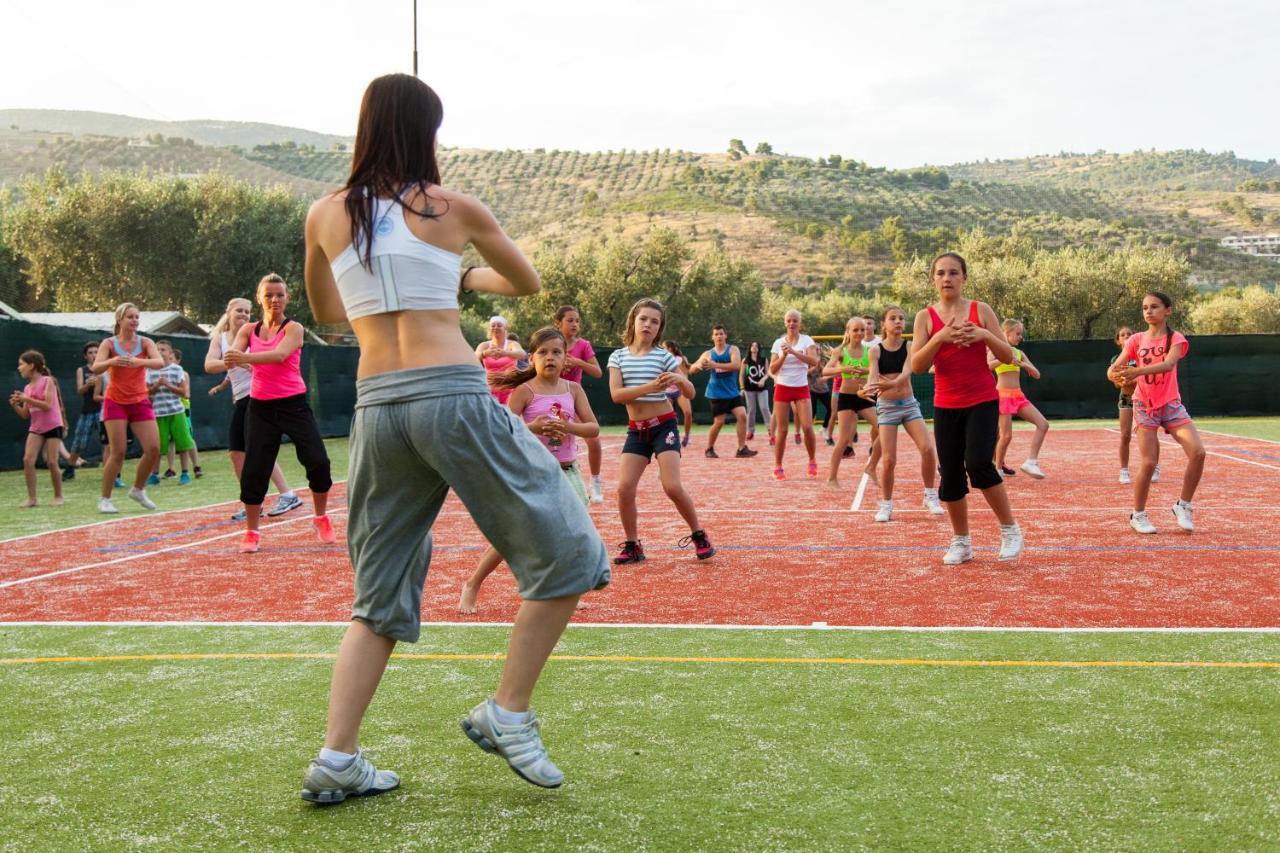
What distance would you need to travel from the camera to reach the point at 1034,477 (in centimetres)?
1445

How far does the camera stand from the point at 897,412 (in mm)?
11070

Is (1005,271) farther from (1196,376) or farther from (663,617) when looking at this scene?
(663,617)

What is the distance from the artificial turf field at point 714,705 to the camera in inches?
132

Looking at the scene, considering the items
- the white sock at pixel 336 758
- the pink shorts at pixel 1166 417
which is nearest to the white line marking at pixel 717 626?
the white sock at pixel 336 758

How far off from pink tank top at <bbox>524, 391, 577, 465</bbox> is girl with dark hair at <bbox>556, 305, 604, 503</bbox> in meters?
1.19

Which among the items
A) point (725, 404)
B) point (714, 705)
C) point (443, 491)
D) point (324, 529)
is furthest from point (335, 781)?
point (725, 404)

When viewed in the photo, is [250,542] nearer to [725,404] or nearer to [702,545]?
[702,545]

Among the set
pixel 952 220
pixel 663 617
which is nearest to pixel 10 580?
pixel 663 617

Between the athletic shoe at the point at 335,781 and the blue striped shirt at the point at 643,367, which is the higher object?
the blue striped shirt at the point at 643,367

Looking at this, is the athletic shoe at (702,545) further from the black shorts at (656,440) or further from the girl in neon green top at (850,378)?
the girl in neon green top at (850,378)

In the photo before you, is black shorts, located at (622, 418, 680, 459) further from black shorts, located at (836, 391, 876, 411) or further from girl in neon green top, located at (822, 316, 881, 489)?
black shorts, located at (836, 391, 876, 411)

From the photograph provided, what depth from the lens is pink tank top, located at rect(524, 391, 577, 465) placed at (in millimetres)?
7027

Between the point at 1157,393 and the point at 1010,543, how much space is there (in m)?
1.98

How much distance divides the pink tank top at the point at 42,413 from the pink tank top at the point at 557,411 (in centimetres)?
883
